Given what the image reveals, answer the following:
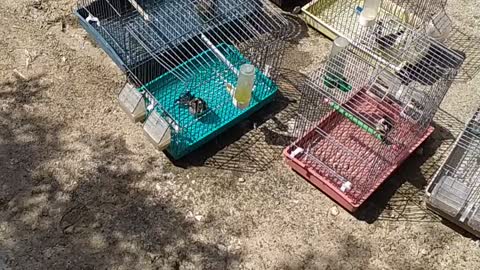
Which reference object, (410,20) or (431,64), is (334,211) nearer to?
(431,64)

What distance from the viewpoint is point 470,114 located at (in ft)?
14.0

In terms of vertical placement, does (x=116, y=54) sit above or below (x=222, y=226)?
above

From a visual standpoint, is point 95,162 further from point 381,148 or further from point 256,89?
point 381,148

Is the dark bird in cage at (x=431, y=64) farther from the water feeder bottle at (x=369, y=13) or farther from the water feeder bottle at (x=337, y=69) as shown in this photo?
the water feeder bottle at (x=369, y=13)

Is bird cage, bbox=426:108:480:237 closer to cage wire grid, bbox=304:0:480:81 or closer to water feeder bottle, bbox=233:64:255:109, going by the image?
cage wire grid, bbox=304:0:480:81

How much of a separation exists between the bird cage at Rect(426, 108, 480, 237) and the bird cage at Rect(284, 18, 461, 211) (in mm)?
222

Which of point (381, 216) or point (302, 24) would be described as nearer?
point (381, 216)

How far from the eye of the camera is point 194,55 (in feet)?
13.8

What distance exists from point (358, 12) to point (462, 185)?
1657mm

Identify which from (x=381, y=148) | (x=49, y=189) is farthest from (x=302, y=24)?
(x=49, y=189)

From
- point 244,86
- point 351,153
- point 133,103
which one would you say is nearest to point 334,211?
point 351,153

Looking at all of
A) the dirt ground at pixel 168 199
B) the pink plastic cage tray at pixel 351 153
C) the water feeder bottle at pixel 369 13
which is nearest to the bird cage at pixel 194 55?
the dirt ground at pixel 168 199

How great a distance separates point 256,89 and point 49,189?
137cm

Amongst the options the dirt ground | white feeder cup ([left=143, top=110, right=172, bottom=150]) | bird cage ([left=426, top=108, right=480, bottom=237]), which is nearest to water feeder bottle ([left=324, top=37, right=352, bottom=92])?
the dirt ground
